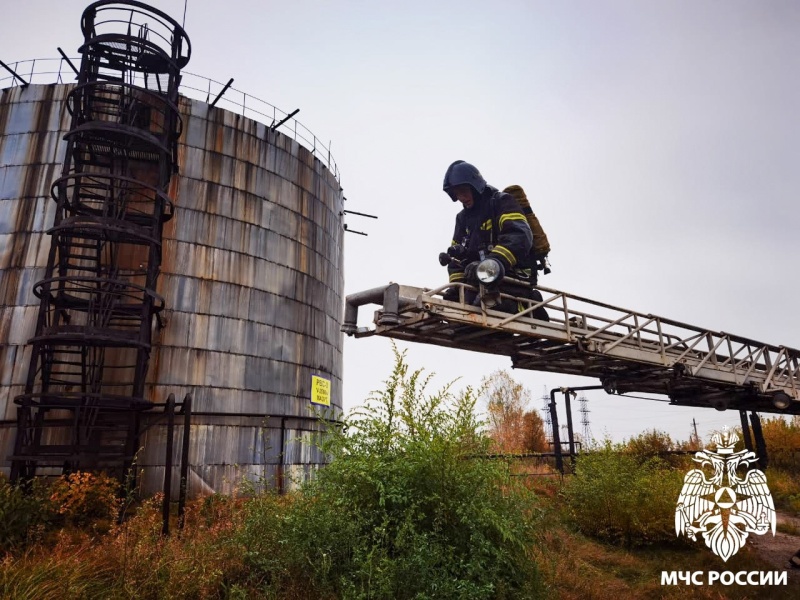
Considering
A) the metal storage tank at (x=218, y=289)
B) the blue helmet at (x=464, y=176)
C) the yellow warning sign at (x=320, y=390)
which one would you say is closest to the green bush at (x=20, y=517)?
the metal storage tank at (x=218, y=289)

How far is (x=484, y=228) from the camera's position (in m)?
9.40

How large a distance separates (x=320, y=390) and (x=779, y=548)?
1458 centimetres

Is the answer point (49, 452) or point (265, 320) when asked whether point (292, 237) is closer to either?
point (265, 320)

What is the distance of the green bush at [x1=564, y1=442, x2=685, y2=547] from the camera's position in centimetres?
1239

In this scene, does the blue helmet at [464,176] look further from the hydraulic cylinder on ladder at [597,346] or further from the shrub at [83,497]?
the shrub at [83,497]

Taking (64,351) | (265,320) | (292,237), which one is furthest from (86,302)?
(292,237)

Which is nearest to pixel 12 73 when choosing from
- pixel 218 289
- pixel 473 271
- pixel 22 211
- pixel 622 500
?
pixel 22 211

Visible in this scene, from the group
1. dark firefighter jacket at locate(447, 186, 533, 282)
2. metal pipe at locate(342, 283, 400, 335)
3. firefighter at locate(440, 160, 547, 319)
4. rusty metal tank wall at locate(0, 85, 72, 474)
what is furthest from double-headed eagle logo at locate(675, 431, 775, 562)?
rusty metal tank wall at locate(0, 85, 72, 474)

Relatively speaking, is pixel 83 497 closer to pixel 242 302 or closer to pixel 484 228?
pixel 242 302

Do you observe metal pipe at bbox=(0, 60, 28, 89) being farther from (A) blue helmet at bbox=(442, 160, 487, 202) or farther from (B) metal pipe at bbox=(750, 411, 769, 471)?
(B) metal pipe at bbox=(750, 411, 769, 471)

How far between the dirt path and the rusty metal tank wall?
1965 centimetres

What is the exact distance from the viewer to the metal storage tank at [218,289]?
50.5 ft

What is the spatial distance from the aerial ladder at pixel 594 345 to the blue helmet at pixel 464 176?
6.39 ft

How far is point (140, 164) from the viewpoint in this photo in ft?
55.8
